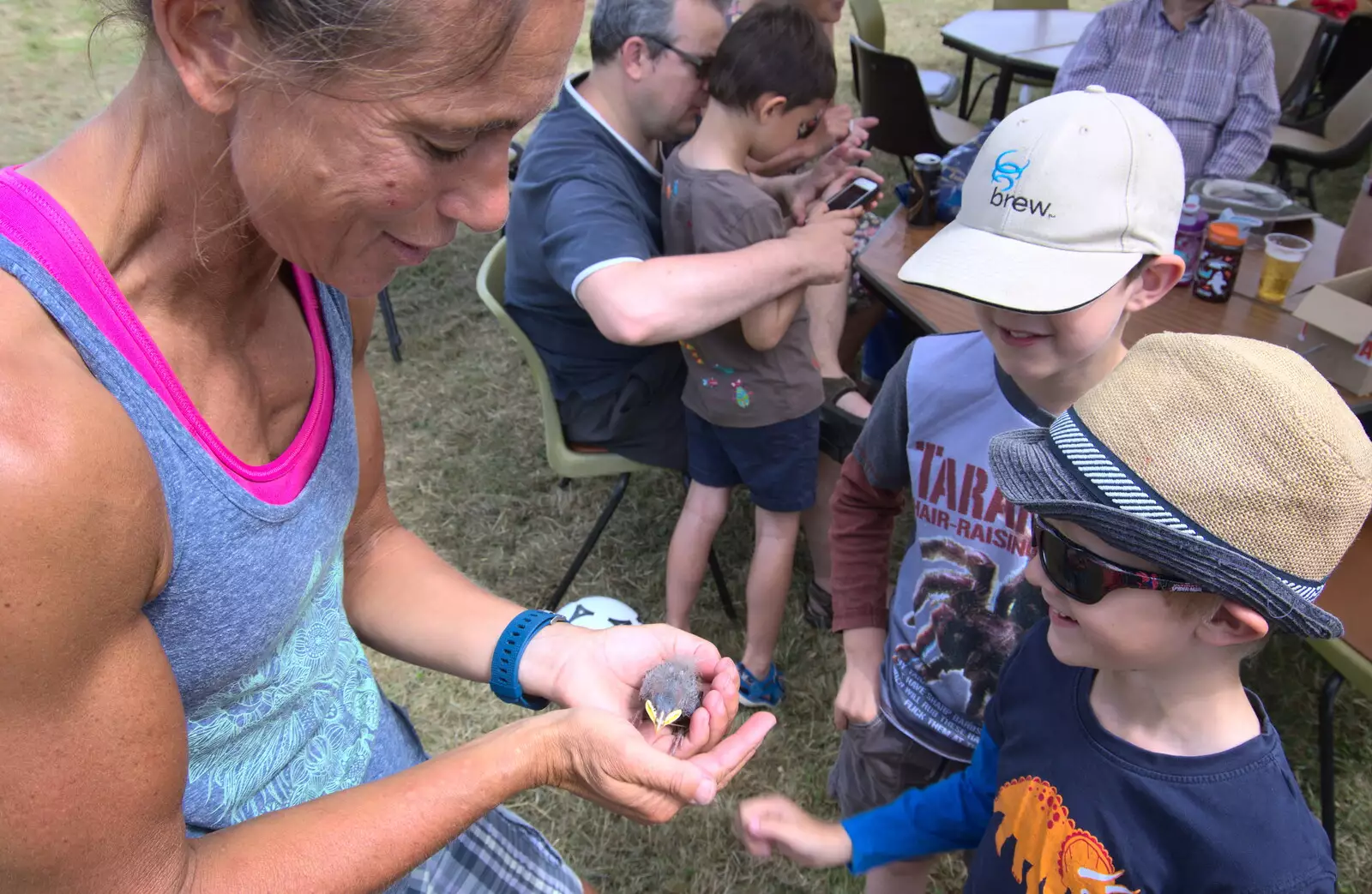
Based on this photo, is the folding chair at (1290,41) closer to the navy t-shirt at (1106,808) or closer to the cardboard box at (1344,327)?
the cardboard box at (1344,327)

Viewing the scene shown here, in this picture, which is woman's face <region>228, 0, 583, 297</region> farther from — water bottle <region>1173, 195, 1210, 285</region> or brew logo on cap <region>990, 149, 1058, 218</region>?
water bottle <region>1173, 195, 1210, 285</region>

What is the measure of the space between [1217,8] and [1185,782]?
15.2 feet

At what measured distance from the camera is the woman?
75 cm

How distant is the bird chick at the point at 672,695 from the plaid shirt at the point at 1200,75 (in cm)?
394

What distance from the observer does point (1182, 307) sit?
9.64ft

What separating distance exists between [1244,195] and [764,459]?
2272 mm

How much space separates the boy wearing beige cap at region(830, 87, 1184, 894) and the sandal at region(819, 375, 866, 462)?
3.78ft

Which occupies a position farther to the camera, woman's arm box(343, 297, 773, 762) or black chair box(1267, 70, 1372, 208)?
black chair box(1267, 70, 1372, 208)

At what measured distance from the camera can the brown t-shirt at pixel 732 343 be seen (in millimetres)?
2566

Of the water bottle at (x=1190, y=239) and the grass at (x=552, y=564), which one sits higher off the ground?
the water bottle at (x=1190, y=239)

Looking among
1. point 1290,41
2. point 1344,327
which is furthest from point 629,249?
point 1290,41

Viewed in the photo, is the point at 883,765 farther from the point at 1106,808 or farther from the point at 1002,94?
the point at 1002,94

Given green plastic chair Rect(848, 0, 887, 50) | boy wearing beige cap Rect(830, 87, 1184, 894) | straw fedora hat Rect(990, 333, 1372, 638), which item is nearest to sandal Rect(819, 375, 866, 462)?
boy wearing beige cap Rect(830, 87, 1184, 894)

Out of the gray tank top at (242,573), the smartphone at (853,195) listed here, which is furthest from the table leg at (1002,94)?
the gray tank top at (242,573)
